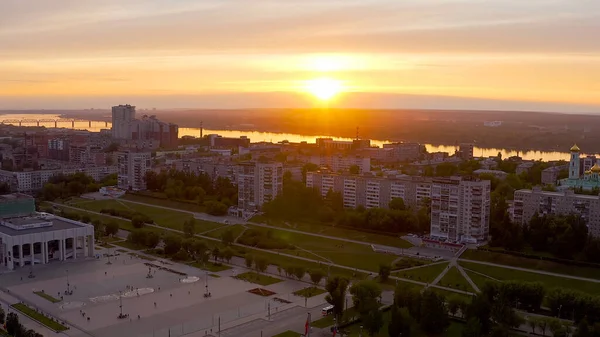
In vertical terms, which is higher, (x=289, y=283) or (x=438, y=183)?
(x=438, y=183)

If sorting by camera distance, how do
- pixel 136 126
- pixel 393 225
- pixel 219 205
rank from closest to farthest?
1. pixel 393 225
2. pixel 219 205
3. pixel 136 126

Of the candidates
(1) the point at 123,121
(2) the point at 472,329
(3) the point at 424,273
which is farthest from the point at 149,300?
(1) the point at 123,121

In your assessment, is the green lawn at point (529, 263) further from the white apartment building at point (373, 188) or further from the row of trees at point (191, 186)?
the row of trees at point (191, 186)

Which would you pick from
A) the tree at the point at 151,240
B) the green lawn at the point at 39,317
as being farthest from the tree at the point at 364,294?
the tree at the point at 151,240

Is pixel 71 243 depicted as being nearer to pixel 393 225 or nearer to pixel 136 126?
pixel 393 225

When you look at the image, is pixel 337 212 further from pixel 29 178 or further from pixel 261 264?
pixel 29 178

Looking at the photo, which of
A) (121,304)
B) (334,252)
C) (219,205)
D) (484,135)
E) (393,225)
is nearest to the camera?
(121,304)

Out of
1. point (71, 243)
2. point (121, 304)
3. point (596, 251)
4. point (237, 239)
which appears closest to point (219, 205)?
point (237, 239)
